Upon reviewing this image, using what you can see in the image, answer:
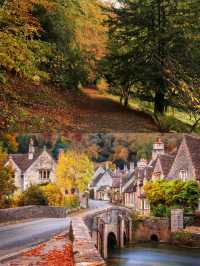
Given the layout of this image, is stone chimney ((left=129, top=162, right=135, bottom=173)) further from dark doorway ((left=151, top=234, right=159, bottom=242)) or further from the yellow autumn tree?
dark doorway ((left=151, top=234, right=159, bottom=242))

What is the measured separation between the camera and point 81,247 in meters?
13.4

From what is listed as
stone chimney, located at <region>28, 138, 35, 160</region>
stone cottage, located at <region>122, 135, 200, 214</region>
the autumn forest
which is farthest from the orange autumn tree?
stone cottage, located at <region>122, 135, 200, 214</region>

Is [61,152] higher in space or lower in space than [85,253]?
higher

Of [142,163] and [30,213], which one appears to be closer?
[30,213]

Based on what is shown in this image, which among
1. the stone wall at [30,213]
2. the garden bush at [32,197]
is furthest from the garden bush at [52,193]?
the stone wall at [30,213]

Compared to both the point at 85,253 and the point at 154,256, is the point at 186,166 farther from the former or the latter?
the point at 85,253

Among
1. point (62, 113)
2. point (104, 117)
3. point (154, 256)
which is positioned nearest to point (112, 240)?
point (154, 256)

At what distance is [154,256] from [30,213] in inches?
433

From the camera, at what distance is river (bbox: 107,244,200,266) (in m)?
33.9

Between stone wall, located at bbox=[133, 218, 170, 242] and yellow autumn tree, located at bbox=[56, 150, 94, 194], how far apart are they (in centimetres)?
1493

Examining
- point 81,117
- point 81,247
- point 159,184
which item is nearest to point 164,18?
point 81,117

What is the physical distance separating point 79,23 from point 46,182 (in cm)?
941

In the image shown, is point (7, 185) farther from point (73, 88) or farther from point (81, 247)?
point (81, 247)

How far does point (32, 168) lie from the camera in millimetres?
29641
